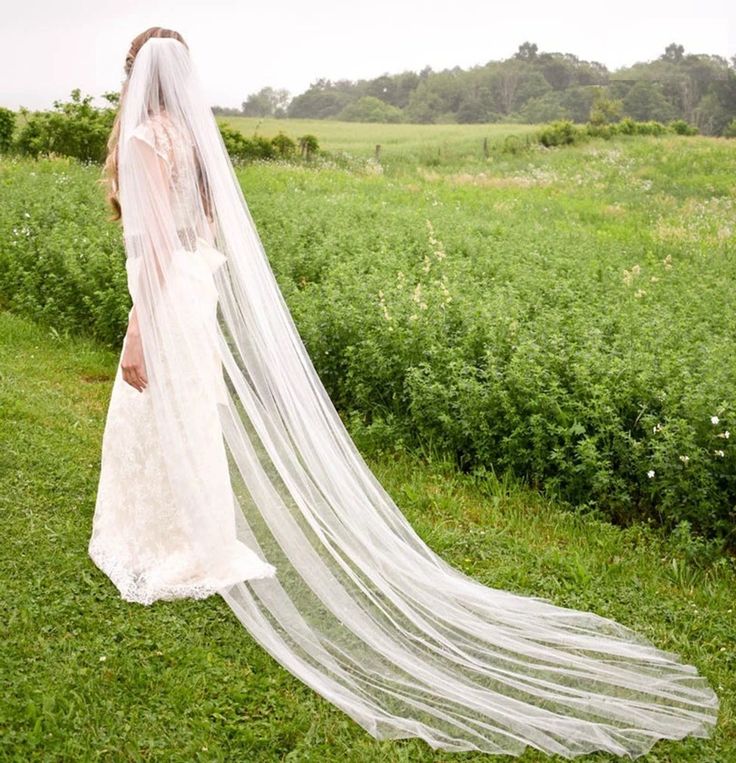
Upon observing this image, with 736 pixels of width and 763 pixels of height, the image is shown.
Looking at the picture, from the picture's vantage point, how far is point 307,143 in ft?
88.8

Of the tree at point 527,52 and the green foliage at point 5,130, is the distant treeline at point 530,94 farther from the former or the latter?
the green foliage at point 5,130

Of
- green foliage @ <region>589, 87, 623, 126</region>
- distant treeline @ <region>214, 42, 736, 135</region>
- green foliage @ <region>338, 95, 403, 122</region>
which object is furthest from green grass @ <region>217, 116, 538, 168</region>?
green foliage @ <region>589, 87, 623, 126</region>

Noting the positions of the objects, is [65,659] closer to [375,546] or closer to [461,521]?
[375,546]

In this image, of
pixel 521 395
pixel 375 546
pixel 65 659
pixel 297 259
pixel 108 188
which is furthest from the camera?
pixel 297 259

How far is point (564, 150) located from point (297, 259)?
24.3m

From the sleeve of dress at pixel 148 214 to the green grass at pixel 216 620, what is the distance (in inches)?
56.5

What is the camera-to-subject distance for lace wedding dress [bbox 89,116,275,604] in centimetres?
427

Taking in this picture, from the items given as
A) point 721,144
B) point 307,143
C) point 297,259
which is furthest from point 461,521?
point 721,144

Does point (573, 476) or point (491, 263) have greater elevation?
point (491, 263)

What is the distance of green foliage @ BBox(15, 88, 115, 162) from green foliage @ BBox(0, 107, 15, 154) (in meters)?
0.24

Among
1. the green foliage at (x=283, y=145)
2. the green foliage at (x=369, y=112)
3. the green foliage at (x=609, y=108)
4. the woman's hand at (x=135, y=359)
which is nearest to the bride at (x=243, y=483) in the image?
the woman's hand at (x=135, y=359)

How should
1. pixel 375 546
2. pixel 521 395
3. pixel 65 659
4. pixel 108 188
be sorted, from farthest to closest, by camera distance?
pixel 521 395
pixel 108 188
pixel 375 546
pixel 65 659

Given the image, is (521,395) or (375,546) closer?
(375,546)

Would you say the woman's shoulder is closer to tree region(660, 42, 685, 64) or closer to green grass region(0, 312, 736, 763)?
green grass region(0, 312, 736, 763)
